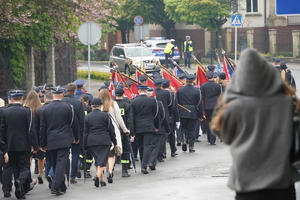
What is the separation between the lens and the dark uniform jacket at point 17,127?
1126cm

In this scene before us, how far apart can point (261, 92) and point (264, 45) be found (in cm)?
4797

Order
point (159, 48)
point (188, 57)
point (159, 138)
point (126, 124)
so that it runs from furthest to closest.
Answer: point (159, 48), point (188, 57), point (159, 138), point (126, 124)

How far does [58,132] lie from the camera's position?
450 inches

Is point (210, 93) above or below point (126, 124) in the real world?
above

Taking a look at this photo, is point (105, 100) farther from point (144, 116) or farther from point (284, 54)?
point (284, 54)

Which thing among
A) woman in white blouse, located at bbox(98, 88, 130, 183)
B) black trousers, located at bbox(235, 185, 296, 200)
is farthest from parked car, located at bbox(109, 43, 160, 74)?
black trousers, located at bbox(235, 185, 296, 200)

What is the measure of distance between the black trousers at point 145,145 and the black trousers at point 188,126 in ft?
7.76

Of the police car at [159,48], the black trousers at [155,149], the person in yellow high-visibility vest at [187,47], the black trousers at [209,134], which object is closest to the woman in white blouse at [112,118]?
the black trousers at [155,149]

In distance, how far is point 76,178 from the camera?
13.5 metres

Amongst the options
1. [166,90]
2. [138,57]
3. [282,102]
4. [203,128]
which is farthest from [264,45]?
[282,102]

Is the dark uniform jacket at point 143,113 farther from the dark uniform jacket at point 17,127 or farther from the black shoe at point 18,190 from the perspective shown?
the black shoe at point 18,190

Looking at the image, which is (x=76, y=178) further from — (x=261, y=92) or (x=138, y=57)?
(x=138, y=57)

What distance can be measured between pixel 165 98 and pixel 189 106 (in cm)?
134

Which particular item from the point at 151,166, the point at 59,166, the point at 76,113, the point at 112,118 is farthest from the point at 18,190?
the point at 151,166
